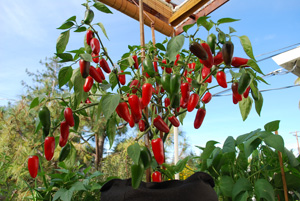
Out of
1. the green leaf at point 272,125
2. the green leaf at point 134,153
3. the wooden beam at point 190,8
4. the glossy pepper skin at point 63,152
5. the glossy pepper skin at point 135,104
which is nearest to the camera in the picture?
the green leaf at point 134,153

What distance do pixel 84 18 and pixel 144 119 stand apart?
13.0 inches

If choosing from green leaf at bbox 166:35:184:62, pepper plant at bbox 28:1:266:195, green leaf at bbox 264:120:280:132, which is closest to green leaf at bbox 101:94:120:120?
pepper plant at bbox 28:1:266:195

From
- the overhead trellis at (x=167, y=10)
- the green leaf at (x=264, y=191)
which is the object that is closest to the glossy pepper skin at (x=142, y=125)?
the green leaf at (x=264, y=191)

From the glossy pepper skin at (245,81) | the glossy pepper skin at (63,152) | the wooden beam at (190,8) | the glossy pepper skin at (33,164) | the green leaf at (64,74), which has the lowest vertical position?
the glossy pepper skin at (33,164)

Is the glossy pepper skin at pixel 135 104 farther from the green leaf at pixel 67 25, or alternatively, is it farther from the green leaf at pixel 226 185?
the green leaf at pixel 226 185

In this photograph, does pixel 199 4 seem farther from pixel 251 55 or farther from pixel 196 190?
pixel 196 190

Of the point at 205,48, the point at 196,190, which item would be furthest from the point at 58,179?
the point at 205,48

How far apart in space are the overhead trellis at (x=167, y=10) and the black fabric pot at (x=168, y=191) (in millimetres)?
967

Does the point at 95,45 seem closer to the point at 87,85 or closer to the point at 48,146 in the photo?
the point at 87,85

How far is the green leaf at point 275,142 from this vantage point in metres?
0.68

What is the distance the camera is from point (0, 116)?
4109 mm

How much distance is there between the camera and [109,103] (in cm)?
55

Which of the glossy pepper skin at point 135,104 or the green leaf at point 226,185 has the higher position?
the glossy pepper skin at point 135,104

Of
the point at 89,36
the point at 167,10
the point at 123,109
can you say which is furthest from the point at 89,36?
the point at 167,10
